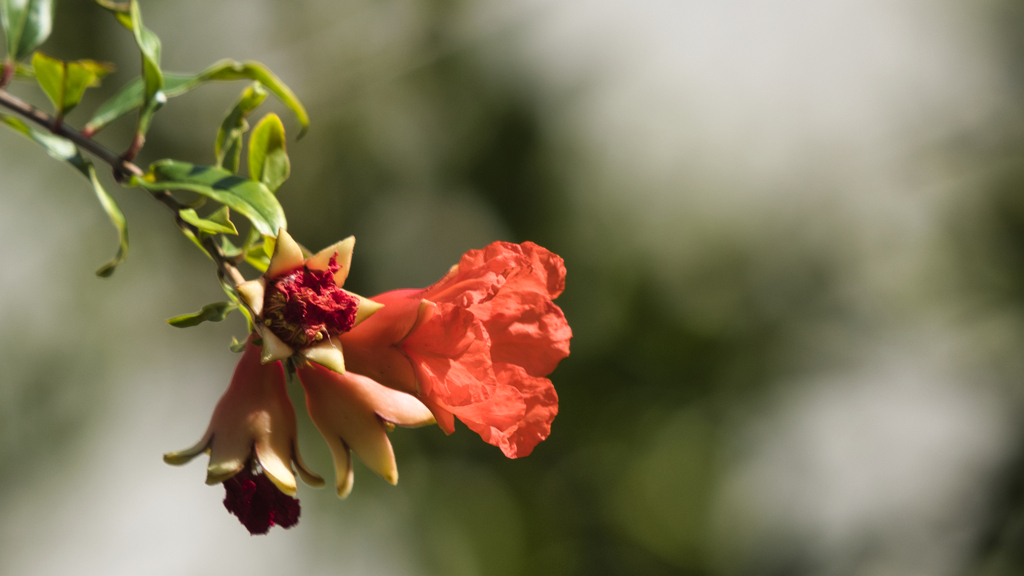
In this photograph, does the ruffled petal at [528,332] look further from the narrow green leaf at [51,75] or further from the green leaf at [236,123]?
the narrow green leaf at [51,75]

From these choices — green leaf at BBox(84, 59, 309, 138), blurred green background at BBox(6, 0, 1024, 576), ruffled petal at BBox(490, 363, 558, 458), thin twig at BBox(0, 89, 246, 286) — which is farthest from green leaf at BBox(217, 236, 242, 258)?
blurred green background at BBox(6, 0, 1024, 576)

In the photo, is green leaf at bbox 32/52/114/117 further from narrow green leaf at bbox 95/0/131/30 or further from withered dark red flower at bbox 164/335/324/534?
withered dark red flower at bbox 164/335/324/534

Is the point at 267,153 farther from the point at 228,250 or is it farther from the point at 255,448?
the point at 255,448

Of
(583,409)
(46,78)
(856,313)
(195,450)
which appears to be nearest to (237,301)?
(195,450)

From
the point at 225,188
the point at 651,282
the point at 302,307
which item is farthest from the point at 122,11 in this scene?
the point at 651,282

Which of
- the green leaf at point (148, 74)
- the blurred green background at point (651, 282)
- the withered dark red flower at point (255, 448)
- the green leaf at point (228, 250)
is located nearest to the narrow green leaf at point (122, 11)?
the green leaf at point (148, 74)

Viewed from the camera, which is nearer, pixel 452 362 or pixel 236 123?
pixel 452 362

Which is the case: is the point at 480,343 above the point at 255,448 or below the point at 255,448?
above
